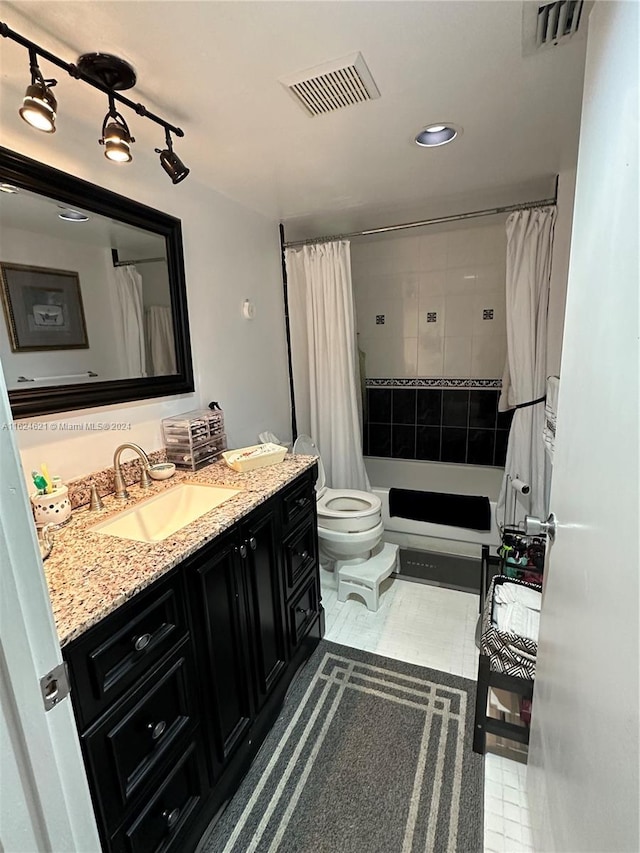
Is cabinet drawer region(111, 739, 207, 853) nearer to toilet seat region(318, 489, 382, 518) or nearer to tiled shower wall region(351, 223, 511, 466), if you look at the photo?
toilet seat region(318, 489, 382, 518)

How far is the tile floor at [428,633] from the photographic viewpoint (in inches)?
48.9

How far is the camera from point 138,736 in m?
0.90


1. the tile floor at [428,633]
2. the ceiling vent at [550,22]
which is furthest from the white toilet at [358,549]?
the ceiling vent at [550,22]

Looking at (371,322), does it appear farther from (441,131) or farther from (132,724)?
(132,724)

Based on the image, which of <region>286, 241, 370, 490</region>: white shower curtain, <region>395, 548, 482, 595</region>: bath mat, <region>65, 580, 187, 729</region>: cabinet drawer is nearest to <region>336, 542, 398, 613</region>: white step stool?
<region>395, 548, 482, 595</region>: bath mat

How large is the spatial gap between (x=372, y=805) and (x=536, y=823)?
1.53ft

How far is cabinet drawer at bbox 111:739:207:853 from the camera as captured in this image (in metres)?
0.89

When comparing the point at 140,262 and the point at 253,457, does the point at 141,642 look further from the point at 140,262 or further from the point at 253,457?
the point at 140,262

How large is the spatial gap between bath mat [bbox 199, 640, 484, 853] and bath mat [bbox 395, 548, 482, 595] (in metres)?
0.68

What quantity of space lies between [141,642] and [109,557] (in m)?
0.22

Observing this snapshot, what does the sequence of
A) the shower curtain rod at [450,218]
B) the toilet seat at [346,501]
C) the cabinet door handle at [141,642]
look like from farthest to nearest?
the toilet seat at [346,501] < the shower curtain rod at [450,218] < the cabinet door handle at [141,642]

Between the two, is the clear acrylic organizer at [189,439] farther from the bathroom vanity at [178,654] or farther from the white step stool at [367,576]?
the white step stool at [367,576]

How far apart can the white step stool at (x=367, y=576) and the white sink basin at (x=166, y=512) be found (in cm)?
106

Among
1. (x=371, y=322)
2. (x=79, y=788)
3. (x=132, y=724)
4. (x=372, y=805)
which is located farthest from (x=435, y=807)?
(x=371, y=322)
